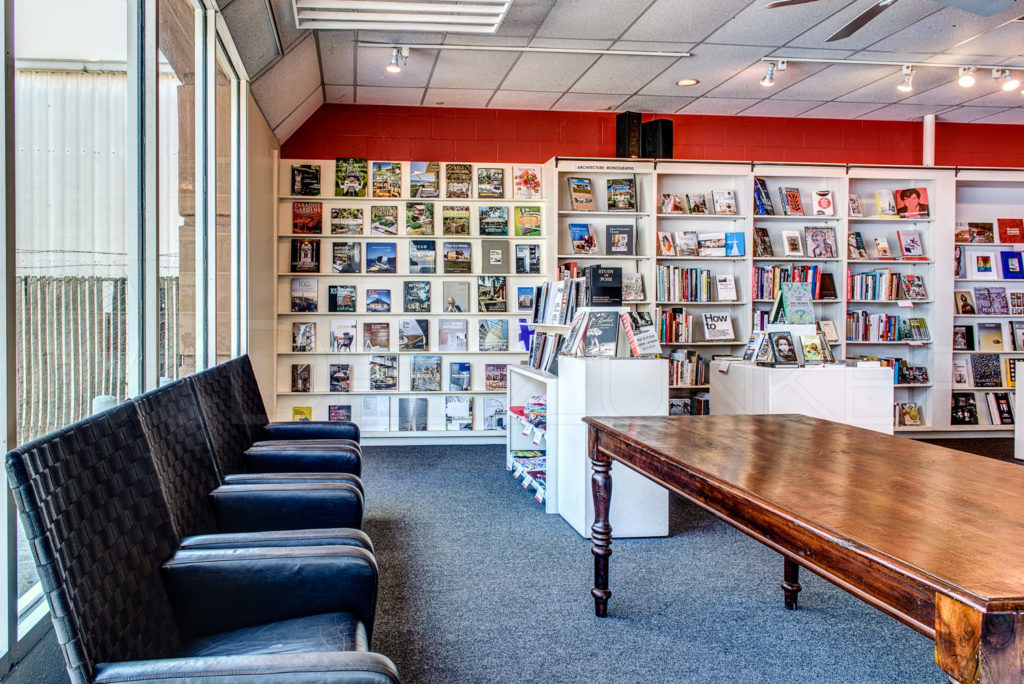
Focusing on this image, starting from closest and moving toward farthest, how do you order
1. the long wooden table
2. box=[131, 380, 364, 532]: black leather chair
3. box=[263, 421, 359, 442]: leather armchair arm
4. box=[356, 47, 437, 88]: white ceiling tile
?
the long wooden table → box=[131, 380, 364, 532]: black leather chair → box=[263, 421, 359, 442]: leather armchair arm → box=[356, 47, 437, 88]: white ceiling tile

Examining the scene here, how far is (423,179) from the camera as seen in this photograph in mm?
6391

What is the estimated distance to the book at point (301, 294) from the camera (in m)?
6.33

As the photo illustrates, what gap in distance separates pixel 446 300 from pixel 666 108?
109 inches

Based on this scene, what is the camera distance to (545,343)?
4.75m

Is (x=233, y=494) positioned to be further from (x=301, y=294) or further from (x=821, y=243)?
(x=821, y=243)

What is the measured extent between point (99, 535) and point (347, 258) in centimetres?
522

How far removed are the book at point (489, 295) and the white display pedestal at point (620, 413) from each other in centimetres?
264

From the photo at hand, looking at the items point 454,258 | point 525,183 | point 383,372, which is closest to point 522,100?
point 525,183

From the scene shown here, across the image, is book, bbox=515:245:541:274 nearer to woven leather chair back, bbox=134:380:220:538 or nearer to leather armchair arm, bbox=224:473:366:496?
leather armchair arm, bbox=224:473:366:496

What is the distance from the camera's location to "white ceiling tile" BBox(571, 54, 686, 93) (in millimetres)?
5492

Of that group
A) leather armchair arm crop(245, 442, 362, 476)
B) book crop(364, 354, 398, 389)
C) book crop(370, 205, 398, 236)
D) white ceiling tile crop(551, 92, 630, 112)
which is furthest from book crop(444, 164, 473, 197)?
leather armchair arm crop(245, 442, 362, 476)

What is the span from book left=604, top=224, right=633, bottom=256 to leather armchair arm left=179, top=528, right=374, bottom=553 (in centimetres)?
484

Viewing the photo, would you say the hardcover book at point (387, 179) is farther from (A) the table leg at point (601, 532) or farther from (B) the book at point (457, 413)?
(A) the table leg at point (601, 532)

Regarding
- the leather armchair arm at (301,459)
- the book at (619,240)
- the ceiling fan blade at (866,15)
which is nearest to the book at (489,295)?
the book at (619,240)
